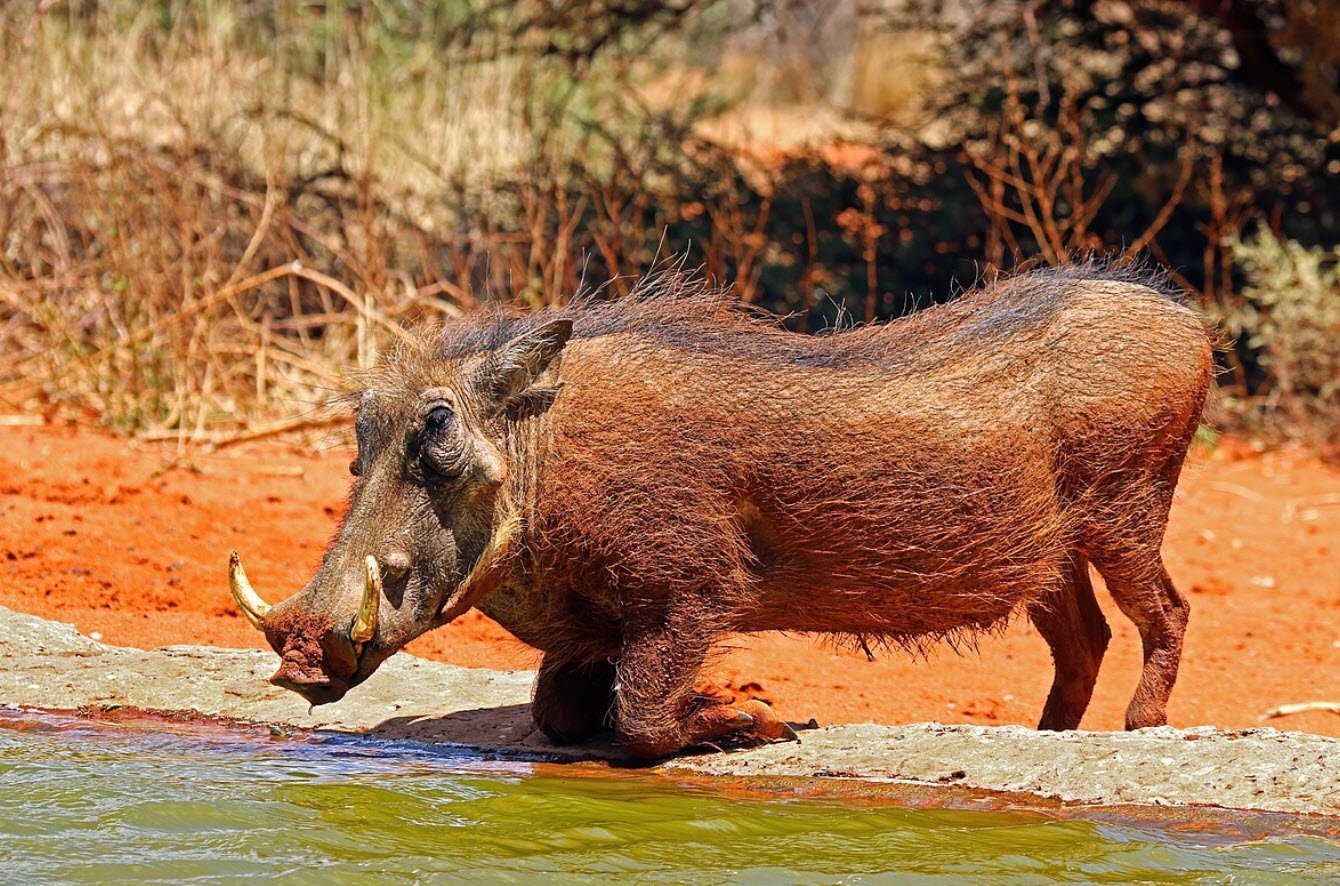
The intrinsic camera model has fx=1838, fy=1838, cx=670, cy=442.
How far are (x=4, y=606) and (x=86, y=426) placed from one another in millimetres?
3424

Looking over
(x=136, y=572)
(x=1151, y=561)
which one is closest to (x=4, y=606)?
(x=136, y=572)

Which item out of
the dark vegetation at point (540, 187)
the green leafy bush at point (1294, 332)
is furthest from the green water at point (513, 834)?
the green leafy bush at point (1294, 332)

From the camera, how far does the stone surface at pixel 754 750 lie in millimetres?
4324

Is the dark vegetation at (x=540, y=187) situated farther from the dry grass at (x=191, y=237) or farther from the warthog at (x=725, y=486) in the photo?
the warthog at (x=725, y=486)

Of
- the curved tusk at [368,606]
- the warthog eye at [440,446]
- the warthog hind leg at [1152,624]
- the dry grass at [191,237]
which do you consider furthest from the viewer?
the dry grass at [191,237]

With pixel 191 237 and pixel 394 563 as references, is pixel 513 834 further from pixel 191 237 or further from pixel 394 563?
pixel 191 237

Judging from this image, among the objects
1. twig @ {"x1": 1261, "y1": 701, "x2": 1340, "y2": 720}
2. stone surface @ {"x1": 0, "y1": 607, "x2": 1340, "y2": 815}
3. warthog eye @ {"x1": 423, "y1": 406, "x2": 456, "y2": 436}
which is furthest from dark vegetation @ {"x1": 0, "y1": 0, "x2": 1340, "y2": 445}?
warthog eye @ {"x1": 423, "y1": 406, "x2": 456, "y2": 436}

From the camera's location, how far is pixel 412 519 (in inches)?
171

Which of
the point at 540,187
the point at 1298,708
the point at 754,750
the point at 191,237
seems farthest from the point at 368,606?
the point at 540,187

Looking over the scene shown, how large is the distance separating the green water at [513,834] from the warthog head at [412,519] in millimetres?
331

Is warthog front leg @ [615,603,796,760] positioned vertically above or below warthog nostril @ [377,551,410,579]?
below

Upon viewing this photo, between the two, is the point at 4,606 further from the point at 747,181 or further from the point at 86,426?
the point at 747,181

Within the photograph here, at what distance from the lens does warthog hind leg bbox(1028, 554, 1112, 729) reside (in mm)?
5273

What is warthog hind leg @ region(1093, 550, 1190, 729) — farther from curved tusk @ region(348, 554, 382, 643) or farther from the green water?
curved tusk @ region(348, 554, 382, 643)
